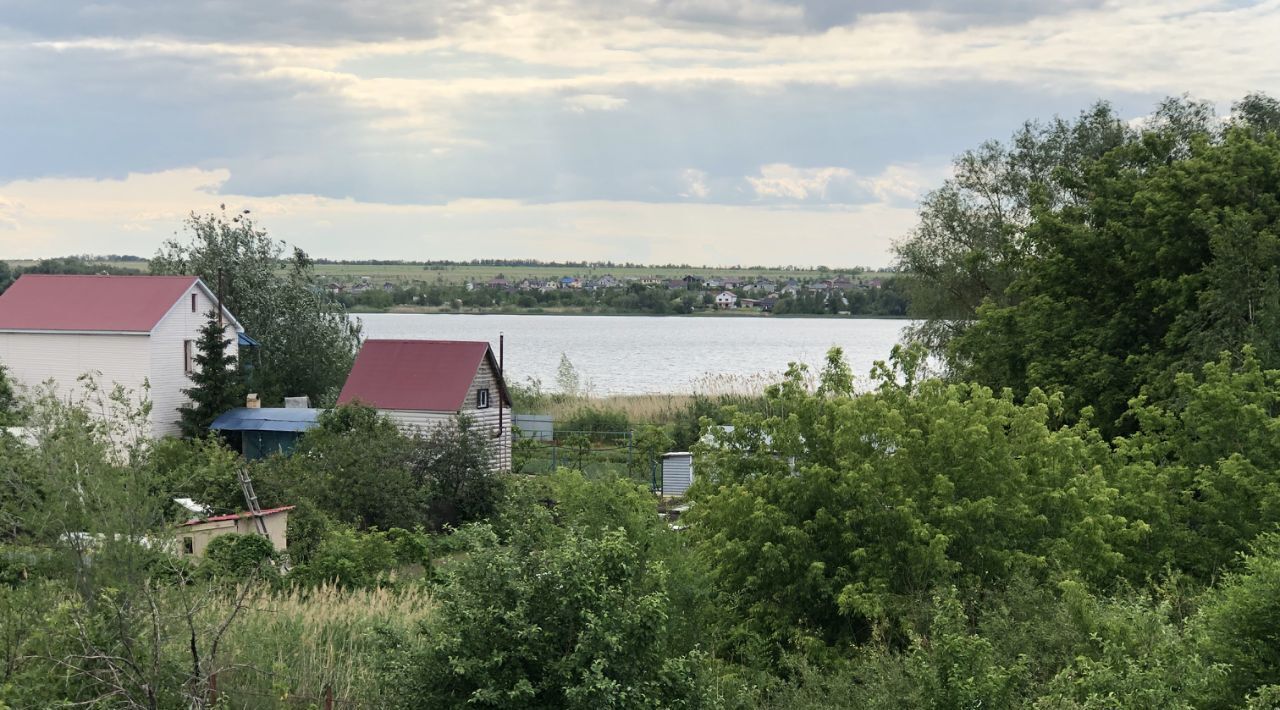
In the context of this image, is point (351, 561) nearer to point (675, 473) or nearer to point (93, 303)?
point (675, 473)

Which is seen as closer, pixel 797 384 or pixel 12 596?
pixel 12 596

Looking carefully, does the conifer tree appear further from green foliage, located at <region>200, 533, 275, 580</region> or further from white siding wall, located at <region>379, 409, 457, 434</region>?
green foliage, located at <region>200, 533, 275, 580</region>

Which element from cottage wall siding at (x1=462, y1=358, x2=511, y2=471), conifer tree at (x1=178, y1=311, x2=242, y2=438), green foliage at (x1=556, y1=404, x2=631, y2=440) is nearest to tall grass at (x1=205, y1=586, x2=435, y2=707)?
cottage wall siding at (x1=462, y1=358, x2=511, y2=471)

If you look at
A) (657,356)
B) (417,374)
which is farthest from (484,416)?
(657,356)

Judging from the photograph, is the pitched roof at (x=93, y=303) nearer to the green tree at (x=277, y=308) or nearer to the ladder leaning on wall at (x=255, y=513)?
the green tree at (x=277, y=308)

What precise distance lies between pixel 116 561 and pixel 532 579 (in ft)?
14.5

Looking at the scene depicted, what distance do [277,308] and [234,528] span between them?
35.0 metres

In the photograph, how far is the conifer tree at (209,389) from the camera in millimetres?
45312

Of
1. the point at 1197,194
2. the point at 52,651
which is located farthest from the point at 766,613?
the point at 1197,194

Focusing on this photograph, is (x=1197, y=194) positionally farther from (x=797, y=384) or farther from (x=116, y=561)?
(x=116, y=561)

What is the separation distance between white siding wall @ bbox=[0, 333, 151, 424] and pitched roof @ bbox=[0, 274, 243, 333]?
0.40 metres

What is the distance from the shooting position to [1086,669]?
11891mm

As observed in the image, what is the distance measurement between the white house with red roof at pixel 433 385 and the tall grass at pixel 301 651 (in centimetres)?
2535

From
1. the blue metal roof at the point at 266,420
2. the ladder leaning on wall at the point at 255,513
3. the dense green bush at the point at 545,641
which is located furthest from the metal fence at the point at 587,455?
the dense green bush at the point at 545,641
